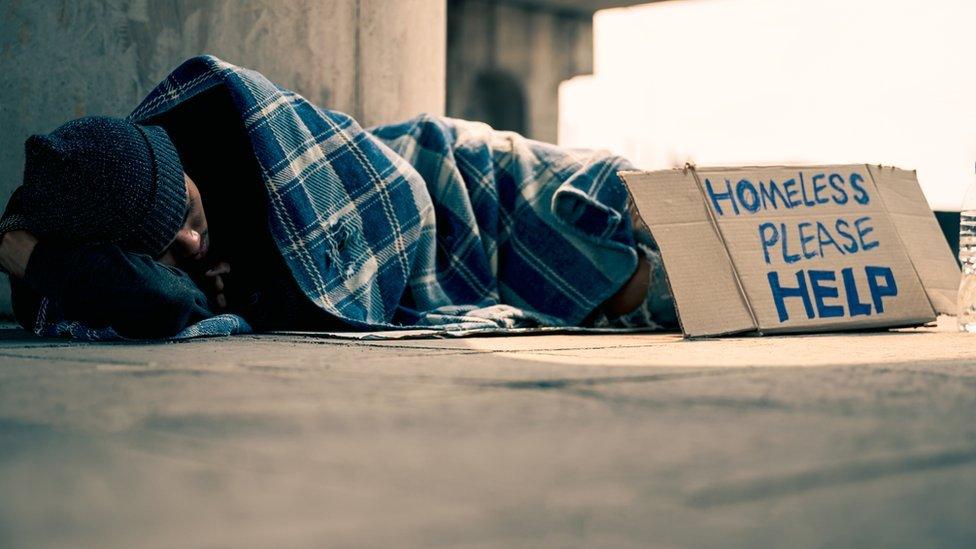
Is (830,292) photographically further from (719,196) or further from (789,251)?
(719,196)

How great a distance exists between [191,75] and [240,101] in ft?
0.42

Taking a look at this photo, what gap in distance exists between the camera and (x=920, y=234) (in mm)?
2627

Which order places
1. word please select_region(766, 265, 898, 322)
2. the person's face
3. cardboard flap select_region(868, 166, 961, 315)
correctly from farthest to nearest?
cardboard flap select_region(868, 166, 961, 315) < word please select_region(766, 265, 898, 322) < the person's face

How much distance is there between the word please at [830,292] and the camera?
228 centimetres

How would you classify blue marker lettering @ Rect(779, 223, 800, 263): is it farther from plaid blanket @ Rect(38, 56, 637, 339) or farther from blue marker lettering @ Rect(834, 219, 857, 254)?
plaid blanket @ Rect(38, 56, 637, 339)

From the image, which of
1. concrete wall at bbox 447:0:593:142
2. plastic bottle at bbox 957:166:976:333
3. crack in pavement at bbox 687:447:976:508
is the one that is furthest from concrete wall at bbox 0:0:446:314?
concrete wall at bbox 447:0:593:142

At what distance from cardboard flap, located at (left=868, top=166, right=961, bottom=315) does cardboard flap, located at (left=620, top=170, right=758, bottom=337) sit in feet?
1.72

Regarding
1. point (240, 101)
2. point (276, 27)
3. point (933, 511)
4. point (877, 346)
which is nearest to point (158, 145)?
point (240, 101)

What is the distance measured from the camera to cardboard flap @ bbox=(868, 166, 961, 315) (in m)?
2.52

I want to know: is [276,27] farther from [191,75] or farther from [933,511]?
[933,511]

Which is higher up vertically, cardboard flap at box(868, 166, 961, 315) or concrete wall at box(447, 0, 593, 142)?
concrete wall at box(447, 0, 593, 142)

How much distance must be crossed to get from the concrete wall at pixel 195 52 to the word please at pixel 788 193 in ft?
3.60

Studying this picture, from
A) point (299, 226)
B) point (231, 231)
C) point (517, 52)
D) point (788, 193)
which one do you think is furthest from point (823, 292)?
point (517, 52)

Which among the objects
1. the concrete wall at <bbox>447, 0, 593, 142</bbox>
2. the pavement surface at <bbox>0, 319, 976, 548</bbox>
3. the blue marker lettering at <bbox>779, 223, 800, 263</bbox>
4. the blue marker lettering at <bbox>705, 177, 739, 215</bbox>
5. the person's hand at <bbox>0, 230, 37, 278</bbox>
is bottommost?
the pavement surface at <bbox>0, 319, 976, 548</bbox>
